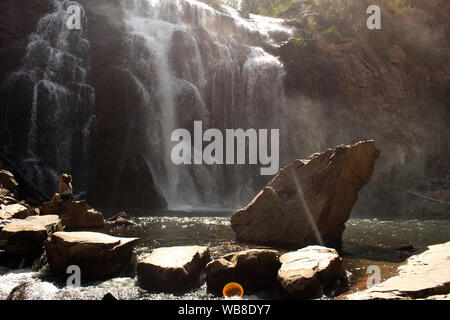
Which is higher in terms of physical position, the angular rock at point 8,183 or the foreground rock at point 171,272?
the angular rock at point 8,183

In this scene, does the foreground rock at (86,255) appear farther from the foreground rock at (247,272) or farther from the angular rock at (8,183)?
the angular rock at (8,183)

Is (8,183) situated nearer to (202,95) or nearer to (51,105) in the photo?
(51,105)

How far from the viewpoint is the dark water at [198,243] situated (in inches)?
230

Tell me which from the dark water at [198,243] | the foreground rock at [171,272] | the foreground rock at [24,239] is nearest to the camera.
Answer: the dark water at [198,243]

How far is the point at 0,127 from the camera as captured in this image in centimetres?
1912

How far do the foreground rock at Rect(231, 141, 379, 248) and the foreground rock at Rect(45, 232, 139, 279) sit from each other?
13.6 ft

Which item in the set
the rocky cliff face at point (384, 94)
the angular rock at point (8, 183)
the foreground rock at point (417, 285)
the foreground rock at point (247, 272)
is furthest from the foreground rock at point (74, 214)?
the rocky cliff face at point (384, 94)

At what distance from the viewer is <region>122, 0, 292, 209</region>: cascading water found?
2181cm

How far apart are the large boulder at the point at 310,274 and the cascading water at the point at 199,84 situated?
14.0 metres

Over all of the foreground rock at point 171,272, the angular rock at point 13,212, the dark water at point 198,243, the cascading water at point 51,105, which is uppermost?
the cascading water at point 51,105

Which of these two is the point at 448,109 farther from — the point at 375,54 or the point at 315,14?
the point at 315,14

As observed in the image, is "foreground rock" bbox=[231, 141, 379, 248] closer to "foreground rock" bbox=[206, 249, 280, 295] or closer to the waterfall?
"foreground rock" bbox=[206, 249, 280, 295]

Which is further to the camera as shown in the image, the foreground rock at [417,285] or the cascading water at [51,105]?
the cascading water at [51,105]

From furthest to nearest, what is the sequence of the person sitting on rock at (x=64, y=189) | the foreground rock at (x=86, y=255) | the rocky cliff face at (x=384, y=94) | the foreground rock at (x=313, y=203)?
the rocky cliff face at (x=384, y=94) < the person sitting on rock at (x=64, y=189) < the foreground rock at (x=313, y=203) < the foreground rock at (x=86, y=255)
